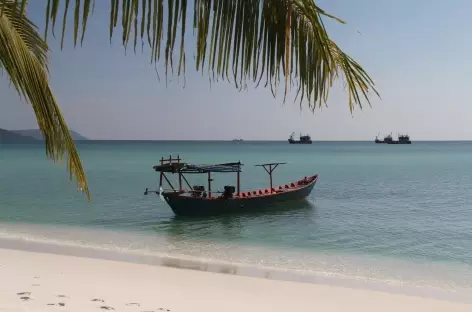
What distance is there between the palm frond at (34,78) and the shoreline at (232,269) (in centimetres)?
891

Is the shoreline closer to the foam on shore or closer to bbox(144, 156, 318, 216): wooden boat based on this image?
the foam on shore

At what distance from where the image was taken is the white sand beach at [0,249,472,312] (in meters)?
7.42

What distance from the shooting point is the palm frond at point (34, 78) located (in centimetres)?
224

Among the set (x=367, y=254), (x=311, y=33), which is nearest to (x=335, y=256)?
(x=367, y=254)

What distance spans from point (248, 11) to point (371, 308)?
8.52m

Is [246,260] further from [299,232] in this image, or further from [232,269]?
[299,232]

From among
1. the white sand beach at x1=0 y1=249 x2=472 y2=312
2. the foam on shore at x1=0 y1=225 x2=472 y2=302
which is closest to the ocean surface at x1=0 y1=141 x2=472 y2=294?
the foam on shore at x1=0 y1=225 x2=472 y2=302

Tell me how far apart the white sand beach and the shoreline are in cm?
61

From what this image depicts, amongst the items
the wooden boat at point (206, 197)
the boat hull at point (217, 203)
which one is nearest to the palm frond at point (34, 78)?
the wooden boat at point (206, 197)

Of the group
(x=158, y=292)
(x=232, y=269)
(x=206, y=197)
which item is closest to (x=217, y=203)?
(x=206, y=197)

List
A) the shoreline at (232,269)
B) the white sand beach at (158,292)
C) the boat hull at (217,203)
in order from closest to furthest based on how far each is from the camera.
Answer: the white sand beach at (158,292) → the shoreline at (232,269) → the boat hull at (217,203)

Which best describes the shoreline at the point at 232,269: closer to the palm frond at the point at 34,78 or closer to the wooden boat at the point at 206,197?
the wooden boat at the point at 206,197

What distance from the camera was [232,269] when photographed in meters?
12.3

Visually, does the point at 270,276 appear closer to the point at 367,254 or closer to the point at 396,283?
Result: the point at 396,283
